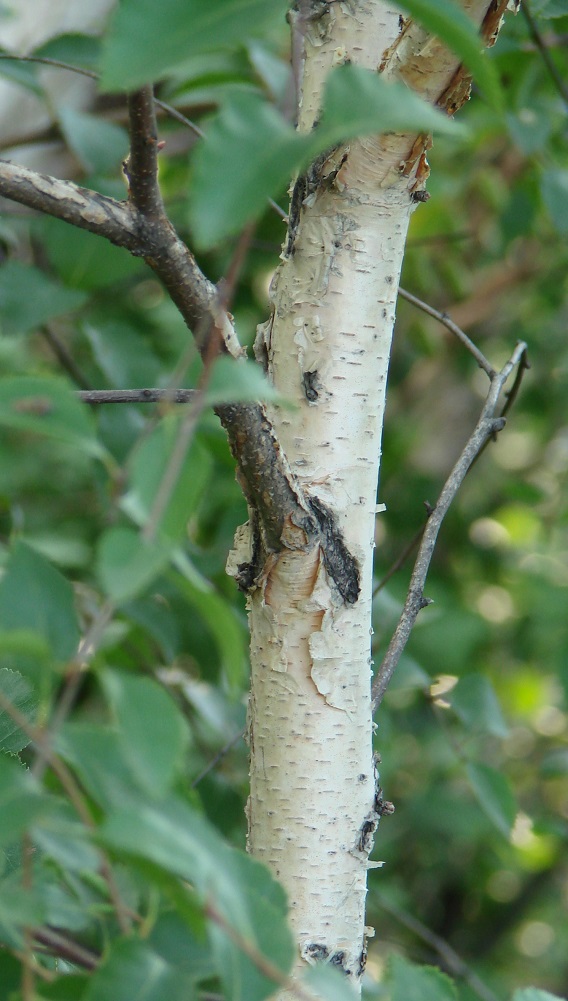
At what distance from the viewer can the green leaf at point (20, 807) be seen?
0.17 meters

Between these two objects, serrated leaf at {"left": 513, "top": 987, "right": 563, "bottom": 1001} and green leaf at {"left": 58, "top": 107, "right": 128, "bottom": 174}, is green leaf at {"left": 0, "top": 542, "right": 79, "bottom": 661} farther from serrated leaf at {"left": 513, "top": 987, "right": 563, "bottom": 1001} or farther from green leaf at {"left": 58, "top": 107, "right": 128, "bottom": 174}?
green leaf at {"left": 58, "top": 107, "right": 128, "bottom": 174}

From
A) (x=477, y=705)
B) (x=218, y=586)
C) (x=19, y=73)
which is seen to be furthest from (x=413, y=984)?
(x=19, y=73)

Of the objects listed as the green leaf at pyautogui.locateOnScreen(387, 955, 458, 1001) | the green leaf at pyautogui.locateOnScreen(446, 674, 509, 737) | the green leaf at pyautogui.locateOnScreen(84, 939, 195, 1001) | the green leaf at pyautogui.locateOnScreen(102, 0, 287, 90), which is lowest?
the green leaf at pyautogui.locateOnScreen(84, 939, 195, 1001)

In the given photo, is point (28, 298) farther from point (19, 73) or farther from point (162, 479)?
point (162, 479)

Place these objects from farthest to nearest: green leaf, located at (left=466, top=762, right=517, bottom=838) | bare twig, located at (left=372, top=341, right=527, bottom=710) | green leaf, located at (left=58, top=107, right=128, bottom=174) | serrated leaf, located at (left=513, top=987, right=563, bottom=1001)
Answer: green leaf, located at (left=58, top=107, right=128, bottom=174) → green leaf, located at (left=466, top=762, right=517, bottom=838) → bare twig, located at (left=372, top=341, right=527, bottom=710) → serrated leaf, located at (left=513, top=987, right=563, bottom=1001)

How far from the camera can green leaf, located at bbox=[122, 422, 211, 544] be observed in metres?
0.18

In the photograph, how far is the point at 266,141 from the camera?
0.58ft

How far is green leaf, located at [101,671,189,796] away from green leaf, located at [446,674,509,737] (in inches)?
18.5

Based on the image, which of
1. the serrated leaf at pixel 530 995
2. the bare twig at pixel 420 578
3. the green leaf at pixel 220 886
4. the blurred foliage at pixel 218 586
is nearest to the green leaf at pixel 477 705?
the blurred foliage at pixel 218 586

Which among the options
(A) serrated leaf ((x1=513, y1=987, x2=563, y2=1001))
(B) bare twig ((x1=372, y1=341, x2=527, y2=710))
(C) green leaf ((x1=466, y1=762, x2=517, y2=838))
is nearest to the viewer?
(A) serrated leaf ((x1=513, y1=987, x2=563, y2=1001))

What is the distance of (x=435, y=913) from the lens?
160 cm

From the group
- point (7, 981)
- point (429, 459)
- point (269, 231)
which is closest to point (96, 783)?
point (7, 981)

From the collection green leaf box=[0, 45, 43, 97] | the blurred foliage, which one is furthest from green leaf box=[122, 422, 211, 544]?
green leaf box=[0, 45, 43, 97]

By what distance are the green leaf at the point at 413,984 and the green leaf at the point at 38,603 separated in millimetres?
138
